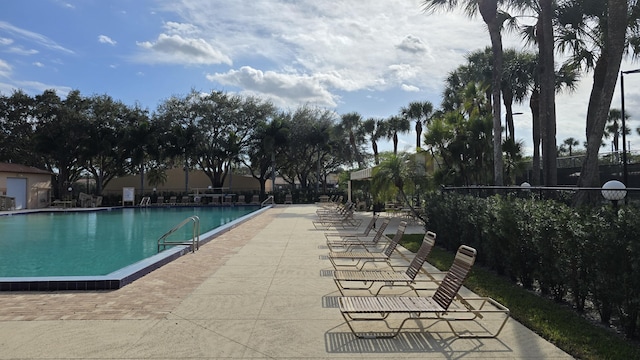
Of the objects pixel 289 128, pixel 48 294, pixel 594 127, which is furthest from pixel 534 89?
pixel 289 128

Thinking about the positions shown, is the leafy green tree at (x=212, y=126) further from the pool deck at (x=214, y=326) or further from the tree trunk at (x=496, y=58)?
the pool deck at (x=214, y=326)

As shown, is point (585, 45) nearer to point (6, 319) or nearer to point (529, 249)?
point (529, 249)

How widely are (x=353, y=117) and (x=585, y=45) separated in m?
33.8

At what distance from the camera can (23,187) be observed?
32.7 metres

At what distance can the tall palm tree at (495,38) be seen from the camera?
1425 centimetres

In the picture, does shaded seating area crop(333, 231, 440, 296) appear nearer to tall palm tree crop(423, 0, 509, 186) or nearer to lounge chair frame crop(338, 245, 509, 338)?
lounge chair frame crop(338, 245, 509, 338)

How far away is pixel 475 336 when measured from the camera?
4.52m

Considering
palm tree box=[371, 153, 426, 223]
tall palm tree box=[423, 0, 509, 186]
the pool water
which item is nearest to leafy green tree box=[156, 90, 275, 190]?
the pool water

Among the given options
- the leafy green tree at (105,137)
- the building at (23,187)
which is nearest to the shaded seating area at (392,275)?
the building at (23,187)

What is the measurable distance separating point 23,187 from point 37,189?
4.96 feet

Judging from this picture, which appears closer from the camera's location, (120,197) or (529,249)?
(529,249)

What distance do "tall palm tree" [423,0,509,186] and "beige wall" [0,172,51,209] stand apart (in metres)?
30.2

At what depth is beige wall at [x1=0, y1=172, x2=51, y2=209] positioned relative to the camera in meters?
33.0

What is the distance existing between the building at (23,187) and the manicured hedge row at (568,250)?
3088 centimetres
